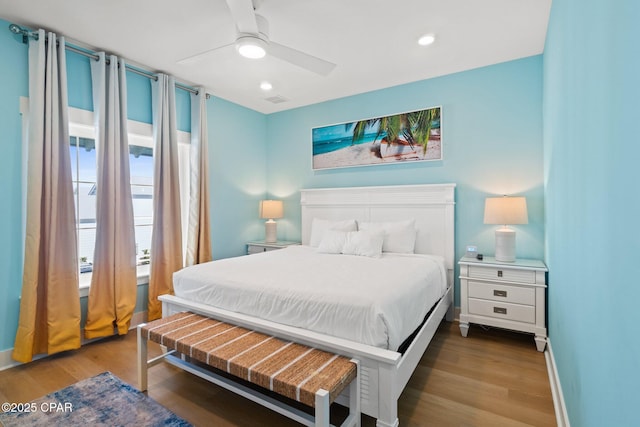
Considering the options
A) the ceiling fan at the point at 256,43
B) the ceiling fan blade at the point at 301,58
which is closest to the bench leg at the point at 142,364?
the ceiling fan at the point at 256,43

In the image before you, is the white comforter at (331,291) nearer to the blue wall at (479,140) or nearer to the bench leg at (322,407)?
the bench leg at (322,407)

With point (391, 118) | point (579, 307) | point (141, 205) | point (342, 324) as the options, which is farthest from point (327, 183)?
point (579, 307)

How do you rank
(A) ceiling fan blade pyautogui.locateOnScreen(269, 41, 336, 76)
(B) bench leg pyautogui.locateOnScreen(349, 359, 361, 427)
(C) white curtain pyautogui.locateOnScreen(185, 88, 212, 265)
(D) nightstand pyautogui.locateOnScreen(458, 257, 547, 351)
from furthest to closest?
(C) white curtain pyautogui.locateOnScreen(185, 88, 212, 265), (D) nightstand pyautogui.locateOnScreen(458, 257, 547, 351), (A) ceiling fan blade pyautogui.locateOnScreen(269, 41, 336, 76), (B) bench leg pyautogui.locateOnScreen(349, 359, 361, 427)

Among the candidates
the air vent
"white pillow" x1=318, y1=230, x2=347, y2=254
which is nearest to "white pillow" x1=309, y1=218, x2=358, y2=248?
"white pillow" x1=318, y1=230, x2=347, y2=254

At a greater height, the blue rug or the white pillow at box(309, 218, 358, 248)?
the white pillow at box(309, 218, 358, 248)

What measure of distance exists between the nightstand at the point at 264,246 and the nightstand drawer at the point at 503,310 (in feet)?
7.86

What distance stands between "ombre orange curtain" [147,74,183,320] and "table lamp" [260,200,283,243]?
1287 millimetres

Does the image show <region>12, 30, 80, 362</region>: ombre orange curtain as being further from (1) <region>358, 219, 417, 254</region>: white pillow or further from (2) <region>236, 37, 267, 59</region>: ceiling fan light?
(1) <region>358, 219, 417, 254</region>: white pillow

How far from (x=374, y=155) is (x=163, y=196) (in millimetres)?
2544

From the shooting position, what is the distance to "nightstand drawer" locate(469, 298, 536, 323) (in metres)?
2.67

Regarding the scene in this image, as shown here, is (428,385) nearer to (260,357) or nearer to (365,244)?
(260,357)

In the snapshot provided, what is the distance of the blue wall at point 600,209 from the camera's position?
0.75 m

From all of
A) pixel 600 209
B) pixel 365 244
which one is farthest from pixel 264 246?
pixel 600 209

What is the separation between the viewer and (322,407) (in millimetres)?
1347
